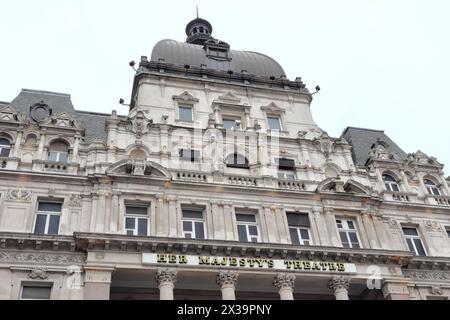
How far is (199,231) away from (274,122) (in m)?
11.8

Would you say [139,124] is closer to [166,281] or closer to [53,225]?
[53,225]

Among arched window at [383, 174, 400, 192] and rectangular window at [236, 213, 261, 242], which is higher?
arched window at [383, 174, 400, 192]

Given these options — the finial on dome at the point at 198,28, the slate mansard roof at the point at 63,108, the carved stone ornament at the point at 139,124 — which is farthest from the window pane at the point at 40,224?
the finial on dome at the point at 198,28

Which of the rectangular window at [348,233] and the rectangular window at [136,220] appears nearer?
the rectangular window at [136,220]

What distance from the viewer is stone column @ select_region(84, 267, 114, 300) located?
24.9m

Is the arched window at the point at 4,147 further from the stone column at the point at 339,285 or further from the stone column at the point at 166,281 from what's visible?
the stone column at the point at 339,285

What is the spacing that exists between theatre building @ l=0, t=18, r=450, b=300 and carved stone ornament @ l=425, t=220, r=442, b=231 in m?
0.24

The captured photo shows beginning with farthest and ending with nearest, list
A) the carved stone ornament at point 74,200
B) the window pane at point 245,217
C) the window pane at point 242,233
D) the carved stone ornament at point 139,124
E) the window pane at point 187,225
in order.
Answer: the carved stone ornament at point 139,124 → the window pane at point 245,217 → the window pane at point 242,233 → the window pane at point 187,225 → the carved stone ornament at point 74,200

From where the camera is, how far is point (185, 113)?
Answer: 119 feet

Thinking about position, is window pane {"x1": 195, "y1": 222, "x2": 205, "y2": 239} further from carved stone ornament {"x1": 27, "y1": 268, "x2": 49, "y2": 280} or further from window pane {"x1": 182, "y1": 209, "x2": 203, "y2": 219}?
carved stone ornament {"x1": 27, "y1": 268, "x2": 49, "y2": 280}

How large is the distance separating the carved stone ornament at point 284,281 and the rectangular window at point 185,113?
13.0m

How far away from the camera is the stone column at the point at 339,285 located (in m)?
27.9

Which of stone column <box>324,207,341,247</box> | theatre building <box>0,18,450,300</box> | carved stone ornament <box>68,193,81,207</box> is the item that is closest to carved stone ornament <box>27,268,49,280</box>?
theatre building <box>0,18,450,300</box>
